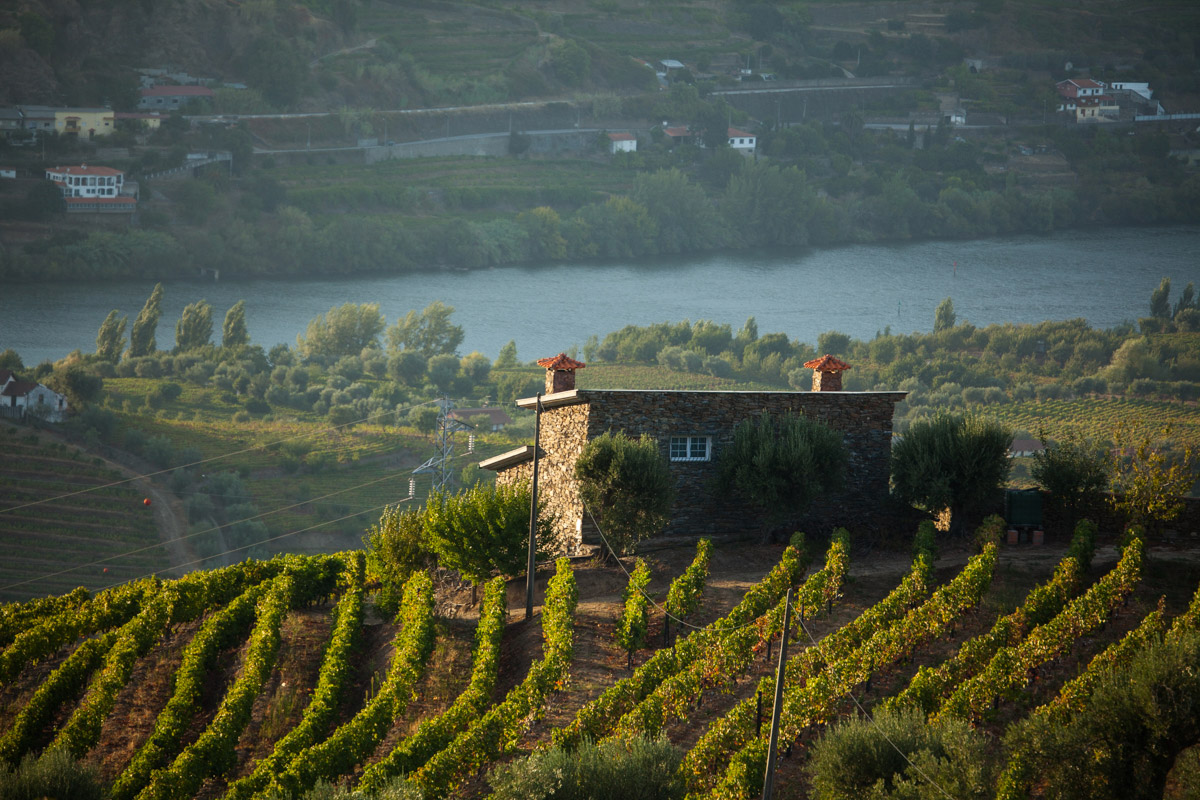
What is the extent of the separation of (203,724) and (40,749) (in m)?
2.63

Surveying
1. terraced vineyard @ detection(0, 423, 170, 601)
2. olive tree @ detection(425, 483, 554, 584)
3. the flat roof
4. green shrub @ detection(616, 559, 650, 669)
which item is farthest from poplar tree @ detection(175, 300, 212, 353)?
green shrub @ detection(616, 559, 650, 669)

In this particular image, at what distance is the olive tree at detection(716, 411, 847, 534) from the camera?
28203 mm

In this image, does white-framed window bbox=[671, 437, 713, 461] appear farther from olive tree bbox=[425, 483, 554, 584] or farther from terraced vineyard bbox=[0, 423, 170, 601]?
terraced vineyard bbox=[0, 423, 170, 601]

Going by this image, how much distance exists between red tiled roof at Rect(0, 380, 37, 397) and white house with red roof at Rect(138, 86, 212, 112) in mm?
80438

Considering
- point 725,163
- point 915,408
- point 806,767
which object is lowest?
point 915,408

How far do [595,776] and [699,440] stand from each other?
1246 cm

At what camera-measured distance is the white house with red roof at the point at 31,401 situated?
86.7m

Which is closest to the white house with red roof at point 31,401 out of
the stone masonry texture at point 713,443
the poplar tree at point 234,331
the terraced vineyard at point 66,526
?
the terraced vineyard at point 66,526

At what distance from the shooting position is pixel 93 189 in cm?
13862

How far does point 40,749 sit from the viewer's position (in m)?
22.5

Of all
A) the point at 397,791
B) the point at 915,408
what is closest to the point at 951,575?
the point at 397,791

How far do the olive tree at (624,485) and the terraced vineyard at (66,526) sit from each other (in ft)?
136

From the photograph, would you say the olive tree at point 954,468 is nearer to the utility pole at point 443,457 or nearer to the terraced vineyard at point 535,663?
the terraced vineyard at point 535,663

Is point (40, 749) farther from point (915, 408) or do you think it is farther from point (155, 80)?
point (155, 80)
